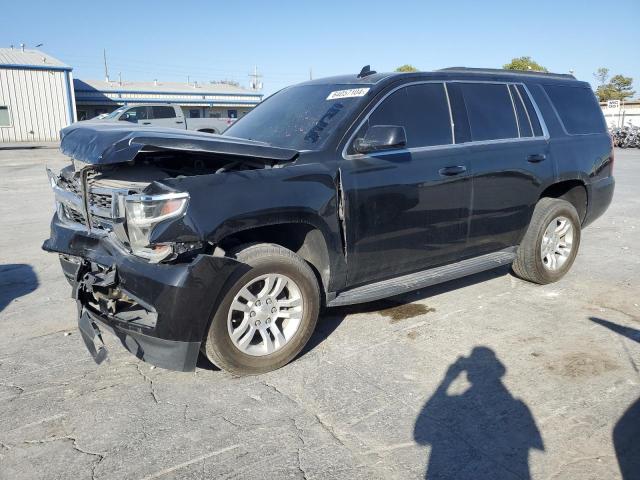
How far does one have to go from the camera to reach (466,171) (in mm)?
4508

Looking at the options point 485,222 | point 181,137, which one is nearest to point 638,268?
point 485,222

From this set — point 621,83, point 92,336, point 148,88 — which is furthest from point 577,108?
point 621,83

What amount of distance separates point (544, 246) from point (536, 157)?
944mm

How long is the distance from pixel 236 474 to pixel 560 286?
13.5 feet

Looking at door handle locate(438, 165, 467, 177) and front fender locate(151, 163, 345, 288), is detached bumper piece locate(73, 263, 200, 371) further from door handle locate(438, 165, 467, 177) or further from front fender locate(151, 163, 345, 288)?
door handle locate(438, 165, 467, 177)

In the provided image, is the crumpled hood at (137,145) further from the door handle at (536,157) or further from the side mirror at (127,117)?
the side mirror at (127,117)

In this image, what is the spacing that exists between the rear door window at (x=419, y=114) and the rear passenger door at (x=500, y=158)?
148mm

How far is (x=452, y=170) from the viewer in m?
4.41

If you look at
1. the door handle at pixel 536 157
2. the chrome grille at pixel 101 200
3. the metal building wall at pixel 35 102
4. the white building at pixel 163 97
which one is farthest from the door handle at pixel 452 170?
the metal building wall at pixel 35 102

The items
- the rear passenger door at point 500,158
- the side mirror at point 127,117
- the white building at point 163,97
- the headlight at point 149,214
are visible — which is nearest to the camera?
the headlight at point 149,214

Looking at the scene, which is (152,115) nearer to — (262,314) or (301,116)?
(301,116)

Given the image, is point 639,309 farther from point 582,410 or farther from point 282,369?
point 282,369

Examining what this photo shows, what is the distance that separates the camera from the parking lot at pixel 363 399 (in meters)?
2.75

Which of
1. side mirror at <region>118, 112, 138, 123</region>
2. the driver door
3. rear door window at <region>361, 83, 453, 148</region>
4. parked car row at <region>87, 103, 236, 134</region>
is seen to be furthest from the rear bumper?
side mirror at <region>118, 112, 138, 123</region>
